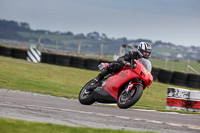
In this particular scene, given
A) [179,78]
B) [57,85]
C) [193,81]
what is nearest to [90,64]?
[179,78]

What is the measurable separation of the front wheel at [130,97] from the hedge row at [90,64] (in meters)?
15.3

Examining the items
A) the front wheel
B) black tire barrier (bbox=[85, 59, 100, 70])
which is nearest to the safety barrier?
the front wheel

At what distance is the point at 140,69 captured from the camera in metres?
8.35

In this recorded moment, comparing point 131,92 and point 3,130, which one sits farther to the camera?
point 131,92

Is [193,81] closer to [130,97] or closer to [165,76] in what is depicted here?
[165,76]

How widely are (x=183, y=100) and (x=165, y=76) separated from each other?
11.5m

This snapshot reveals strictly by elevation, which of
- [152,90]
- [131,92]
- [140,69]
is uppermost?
[140,69]

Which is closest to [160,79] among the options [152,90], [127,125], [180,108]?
[152,90]

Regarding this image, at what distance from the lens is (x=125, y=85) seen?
8.73 meters

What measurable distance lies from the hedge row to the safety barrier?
1069 cm

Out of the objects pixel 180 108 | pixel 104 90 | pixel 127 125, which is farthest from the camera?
pixel 180 108

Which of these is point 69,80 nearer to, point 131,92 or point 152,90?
point 152,90

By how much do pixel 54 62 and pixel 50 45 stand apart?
12.9 metres

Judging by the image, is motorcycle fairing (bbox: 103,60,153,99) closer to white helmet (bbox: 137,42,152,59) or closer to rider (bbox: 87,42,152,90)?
rider (bbox: 87,42,152,90)
